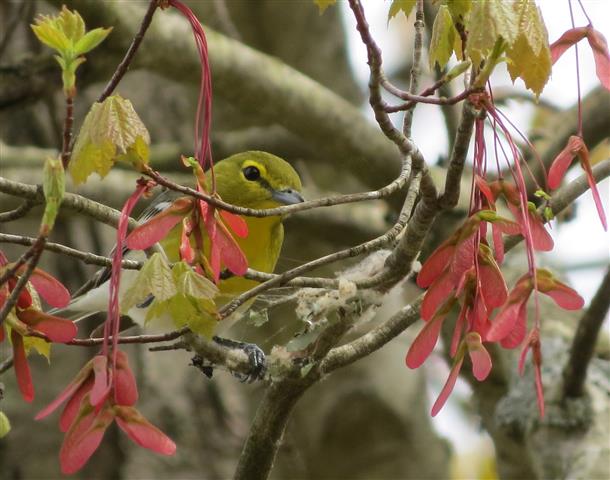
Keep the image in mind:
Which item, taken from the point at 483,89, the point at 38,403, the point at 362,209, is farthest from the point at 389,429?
the point at 483,89

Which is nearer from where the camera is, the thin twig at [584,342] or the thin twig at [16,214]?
the thin twig at [16,214]

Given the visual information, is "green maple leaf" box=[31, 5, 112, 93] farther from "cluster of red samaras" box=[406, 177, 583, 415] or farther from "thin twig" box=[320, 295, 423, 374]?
"thin twig" box=[320, 295, 423, 374]

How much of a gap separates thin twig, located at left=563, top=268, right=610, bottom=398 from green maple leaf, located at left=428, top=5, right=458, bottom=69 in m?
1.34

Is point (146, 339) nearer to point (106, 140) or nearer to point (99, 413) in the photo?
point (99, 413)

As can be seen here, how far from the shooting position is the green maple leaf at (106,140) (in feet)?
5.39

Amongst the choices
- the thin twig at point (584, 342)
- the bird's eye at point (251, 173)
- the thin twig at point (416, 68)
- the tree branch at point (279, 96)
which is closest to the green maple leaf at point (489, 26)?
the thin twig at point (416, 68)

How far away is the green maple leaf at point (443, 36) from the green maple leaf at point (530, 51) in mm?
184

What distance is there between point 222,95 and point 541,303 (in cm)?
172

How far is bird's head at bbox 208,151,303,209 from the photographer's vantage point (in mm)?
4016

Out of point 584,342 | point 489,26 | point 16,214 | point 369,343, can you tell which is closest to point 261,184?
point 584,342

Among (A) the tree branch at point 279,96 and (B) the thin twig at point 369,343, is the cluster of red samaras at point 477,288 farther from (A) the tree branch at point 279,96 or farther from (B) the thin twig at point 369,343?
(A) the tree branch at point 279,96

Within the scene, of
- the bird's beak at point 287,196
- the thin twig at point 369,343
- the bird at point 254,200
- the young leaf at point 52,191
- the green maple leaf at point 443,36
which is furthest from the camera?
the bird's beak at point 287,196

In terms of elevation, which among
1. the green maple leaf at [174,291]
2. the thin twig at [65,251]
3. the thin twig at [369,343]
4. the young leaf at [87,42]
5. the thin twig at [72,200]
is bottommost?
the green maple leaf at [174,291]

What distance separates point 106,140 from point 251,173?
246cm
